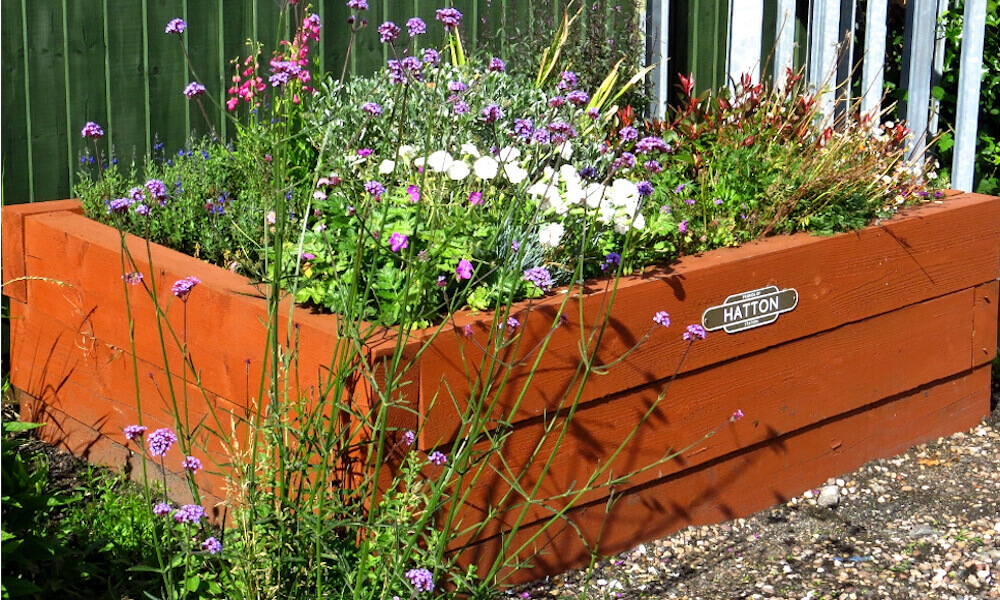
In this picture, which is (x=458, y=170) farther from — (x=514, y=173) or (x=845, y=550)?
(x=845, y=550)

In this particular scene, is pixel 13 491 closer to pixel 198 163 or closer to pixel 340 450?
pixel 340 450

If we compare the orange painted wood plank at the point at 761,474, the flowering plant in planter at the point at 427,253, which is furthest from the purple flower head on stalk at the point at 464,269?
the orange painted wood plank at the point at 761,474

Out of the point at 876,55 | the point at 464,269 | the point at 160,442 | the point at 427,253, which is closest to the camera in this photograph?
the point at 160,442

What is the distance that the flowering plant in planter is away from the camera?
2.65m

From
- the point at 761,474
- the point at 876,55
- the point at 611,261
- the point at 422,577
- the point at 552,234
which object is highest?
the point at 876,55

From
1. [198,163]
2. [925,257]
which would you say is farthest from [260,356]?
[925,257]

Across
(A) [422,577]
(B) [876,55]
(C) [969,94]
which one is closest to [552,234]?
(A) [422,577]

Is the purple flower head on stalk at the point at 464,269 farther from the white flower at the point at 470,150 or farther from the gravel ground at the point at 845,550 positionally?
the gravel ground at the point at 845,550

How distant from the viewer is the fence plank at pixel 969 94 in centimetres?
504

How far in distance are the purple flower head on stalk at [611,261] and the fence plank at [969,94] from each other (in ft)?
7.77

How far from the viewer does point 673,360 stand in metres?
3.53

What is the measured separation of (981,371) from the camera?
183 inches

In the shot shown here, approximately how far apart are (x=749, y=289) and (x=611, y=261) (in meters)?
0.53

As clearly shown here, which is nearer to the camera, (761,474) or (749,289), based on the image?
(749,289)
